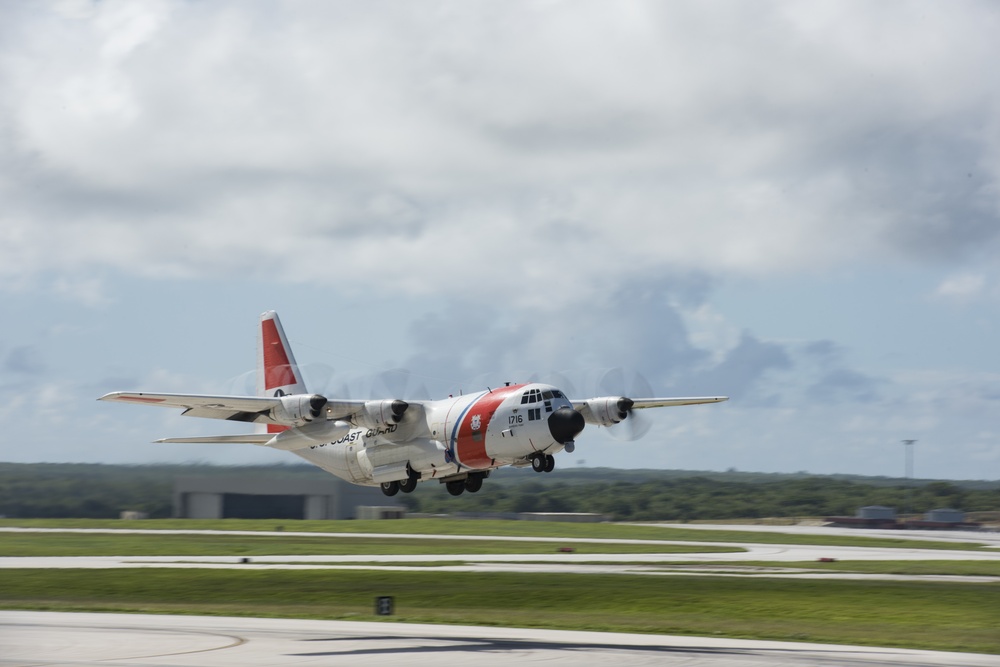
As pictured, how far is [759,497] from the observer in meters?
193

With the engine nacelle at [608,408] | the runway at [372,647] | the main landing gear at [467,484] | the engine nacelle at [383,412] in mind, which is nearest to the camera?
Answer: the runway at [372,647]

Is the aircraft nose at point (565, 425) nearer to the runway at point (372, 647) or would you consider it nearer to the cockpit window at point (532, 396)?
the cockpit window at point (532, 396)

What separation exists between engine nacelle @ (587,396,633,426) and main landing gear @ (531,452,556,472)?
663cm

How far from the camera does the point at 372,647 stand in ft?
117

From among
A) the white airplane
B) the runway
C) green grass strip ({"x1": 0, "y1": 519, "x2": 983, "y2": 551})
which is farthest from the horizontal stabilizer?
green grass strip ({"x1": 0, "y1": 519, "x2": 983, "y2": 551})

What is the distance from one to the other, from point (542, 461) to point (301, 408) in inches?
468

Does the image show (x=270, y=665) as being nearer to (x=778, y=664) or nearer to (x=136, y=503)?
(x=778, y=664)

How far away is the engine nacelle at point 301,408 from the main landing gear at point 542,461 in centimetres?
1072

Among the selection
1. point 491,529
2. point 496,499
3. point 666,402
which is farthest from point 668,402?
point 496,499

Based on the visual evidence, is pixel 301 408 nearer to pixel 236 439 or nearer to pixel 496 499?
pixel 236 439

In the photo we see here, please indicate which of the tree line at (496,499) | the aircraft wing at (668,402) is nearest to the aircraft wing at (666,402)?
the aircraft wing at (668,402)

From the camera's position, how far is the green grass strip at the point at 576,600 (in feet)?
137

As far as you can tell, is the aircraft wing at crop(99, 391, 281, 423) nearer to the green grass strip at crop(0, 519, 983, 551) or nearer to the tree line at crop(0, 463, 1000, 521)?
the tree line at crop(0, 463, 1000, 521)

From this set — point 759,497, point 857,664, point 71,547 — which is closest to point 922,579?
point 857,664
